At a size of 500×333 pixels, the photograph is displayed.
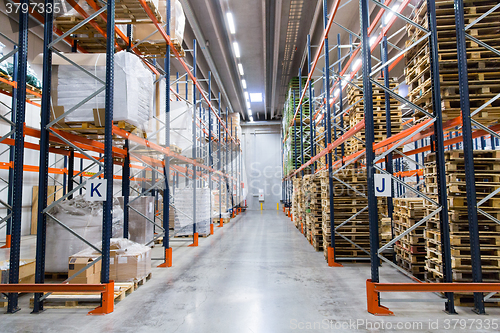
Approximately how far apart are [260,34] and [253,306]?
38.9 feet

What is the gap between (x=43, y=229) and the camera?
418 centimetres

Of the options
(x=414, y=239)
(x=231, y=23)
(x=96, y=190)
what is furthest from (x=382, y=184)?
(x=231, y=23)

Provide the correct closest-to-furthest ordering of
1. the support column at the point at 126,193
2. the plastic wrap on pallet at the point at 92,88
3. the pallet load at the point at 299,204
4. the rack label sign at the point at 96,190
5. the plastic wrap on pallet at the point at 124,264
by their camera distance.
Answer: the rack label sign at the point at 96,190 < the plastic wrap on pallet at the point at 92,88 < the plastic wrap on pallet at the point at 124,264 < the support column at the point at 126,193 < the pallet load at the point at 299,204

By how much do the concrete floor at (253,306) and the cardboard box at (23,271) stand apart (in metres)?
0.31

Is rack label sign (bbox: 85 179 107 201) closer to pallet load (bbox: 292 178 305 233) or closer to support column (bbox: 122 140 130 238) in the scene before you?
support column (bbox: 122 140 130 238)

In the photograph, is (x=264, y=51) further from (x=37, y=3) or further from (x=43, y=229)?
(x=43, y=229)

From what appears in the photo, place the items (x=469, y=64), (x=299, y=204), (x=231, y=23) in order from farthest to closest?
(x=299, y=204), (x=231, y=23), (x=469, y=64)

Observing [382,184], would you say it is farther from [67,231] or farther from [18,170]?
[67,231]

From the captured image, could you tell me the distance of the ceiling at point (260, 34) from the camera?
1107cm

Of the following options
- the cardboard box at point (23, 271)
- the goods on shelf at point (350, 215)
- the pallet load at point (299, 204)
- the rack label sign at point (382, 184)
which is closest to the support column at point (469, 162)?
the rack label sign at point (382, 184)

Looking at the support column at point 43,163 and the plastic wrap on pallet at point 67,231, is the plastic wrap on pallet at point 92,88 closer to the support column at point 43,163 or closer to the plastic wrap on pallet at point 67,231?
the support column at point 43,163

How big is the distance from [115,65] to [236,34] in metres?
9.79

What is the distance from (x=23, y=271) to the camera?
15.7 ft

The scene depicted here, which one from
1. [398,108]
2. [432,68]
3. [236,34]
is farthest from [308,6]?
[432,68]
